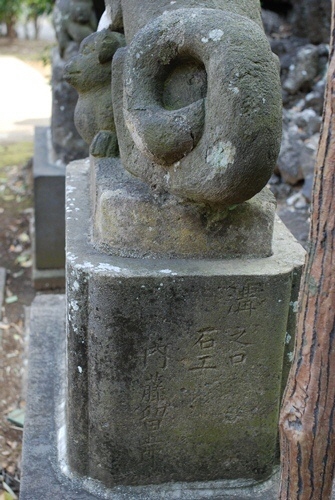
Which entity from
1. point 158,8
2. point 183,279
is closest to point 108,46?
point 158,8

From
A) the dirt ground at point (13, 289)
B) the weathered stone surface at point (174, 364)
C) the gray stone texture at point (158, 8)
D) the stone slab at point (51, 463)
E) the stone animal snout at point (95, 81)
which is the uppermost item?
the gray stone texture at point (158, 8)

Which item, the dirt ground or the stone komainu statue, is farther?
the dirt ground

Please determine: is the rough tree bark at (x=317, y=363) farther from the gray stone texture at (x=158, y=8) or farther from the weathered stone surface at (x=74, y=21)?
the weathered stone surface at (x=74, y=21)

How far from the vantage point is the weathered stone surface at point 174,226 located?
5.70 feet

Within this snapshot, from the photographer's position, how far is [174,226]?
1.74 meters

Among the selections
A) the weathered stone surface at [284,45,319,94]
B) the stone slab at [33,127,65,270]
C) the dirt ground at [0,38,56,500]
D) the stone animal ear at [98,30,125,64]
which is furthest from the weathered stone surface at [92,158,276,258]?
the weathered stone surface at [284,45,319,94]

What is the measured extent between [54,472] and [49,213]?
2.31 meters

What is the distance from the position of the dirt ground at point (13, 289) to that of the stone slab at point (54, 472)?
0.39 m

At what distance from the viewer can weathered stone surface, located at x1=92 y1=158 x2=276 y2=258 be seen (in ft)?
5.70

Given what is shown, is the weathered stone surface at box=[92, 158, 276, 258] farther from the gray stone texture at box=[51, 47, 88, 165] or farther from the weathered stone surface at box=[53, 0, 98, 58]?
the weathered stone surface at box=[53, 0, 98, 58]

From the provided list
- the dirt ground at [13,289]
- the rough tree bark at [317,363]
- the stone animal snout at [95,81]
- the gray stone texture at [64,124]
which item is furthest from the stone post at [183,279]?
the gray stone texture at [64,124]

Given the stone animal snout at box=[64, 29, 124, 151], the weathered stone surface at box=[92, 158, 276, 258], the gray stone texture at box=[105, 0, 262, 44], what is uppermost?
the gray stone texture at box=[105, 0, 262, 44]

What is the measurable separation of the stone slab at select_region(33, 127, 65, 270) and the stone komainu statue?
2.20m

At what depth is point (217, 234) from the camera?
1765mm
